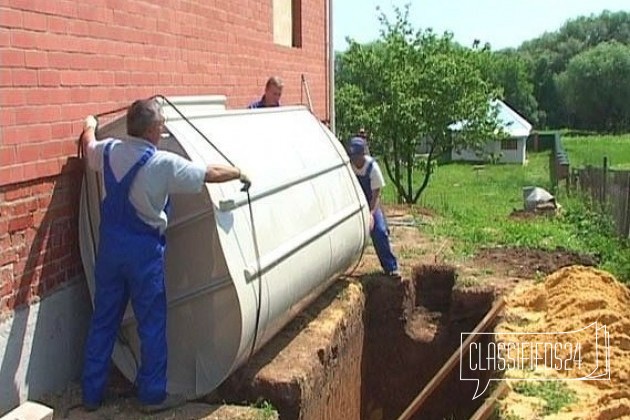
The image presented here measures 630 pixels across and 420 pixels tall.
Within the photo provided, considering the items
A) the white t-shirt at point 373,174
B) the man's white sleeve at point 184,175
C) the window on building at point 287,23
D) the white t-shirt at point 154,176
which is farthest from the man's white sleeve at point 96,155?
the window on building at point 287,23

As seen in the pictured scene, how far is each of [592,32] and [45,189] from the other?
8334cm

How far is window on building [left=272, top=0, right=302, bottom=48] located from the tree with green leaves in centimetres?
862

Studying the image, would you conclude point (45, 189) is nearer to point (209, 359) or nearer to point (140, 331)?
point (140, 331)

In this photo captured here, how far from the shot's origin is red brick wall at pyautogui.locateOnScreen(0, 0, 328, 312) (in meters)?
5.44

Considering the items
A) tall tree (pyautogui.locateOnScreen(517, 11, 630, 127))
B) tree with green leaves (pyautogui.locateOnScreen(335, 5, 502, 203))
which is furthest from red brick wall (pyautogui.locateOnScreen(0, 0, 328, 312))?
tall tree (pyautogui.locateOnScreen(517, 11, 630, 127))

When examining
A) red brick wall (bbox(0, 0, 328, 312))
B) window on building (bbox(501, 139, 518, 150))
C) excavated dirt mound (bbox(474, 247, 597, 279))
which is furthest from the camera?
window on building (bbox(501, 139, 518, 150))

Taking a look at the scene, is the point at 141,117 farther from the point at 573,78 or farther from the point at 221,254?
the point at 573,78

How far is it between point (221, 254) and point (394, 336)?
5.03 metres

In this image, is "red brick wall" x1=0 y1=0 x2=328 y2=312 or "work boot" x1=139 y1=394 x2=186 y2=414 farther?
"work boot" x1=139 y1=394 x2=186 y2=414

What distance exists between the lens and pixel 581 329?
8.36 metres

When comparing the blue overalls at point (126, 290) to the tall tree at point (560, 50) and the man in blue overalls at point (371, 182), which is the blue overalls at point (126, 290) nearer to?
the man in blue overalls at point (371, 182)

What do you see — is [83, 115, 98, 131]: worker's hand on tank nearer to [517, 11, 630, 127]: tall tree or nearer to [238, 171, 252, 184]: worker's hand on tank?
[238, 171, 252, 184]: worker's hand on tank

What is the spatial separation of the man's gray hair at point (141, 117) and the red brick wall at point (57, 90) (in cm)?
55

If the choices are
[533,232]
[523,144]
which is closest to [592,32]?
[523,144]
